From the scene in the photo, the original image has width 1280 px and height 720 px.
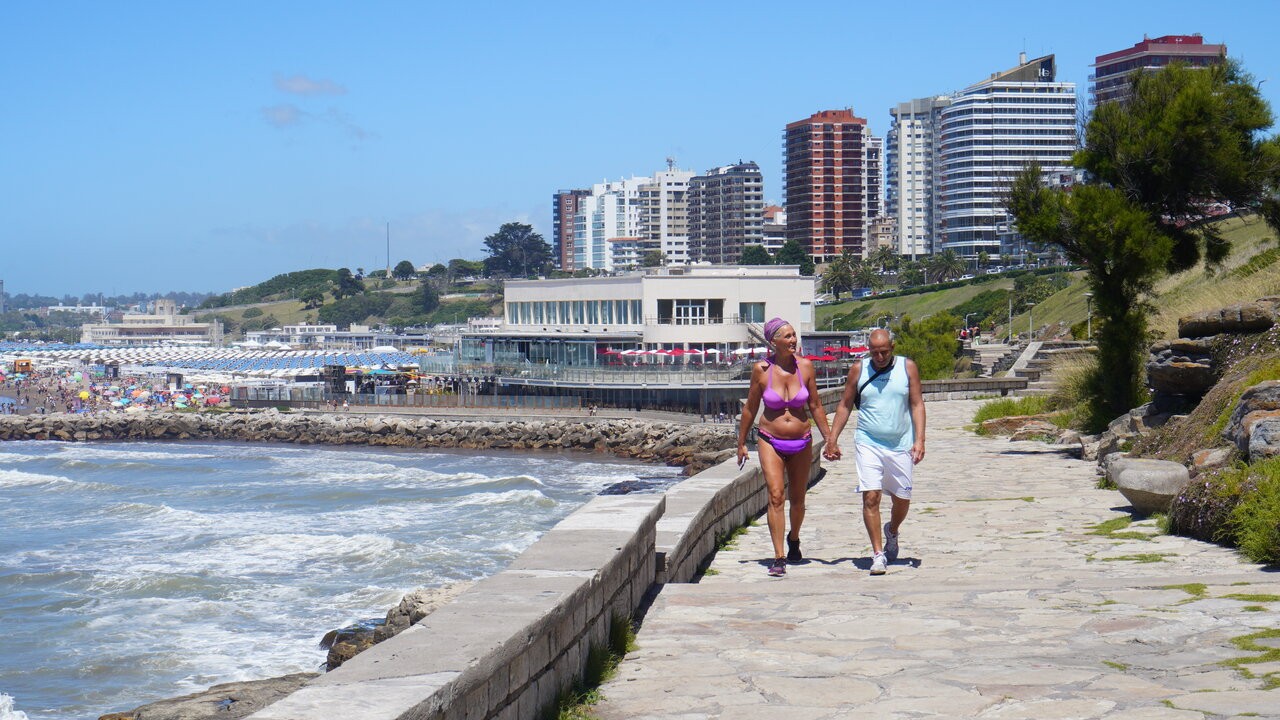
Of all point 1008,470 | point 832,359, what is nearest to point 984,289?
point 832,359

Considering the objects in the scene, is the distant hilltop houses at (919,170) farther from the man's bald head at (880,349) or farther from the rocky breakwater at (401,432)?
the man's bald head at (880,349)

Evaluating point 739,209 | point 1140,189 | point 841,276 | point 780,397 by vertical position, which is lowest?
point 780,397

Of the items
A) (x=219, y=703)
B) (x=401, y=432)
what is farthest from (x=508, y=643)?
(x=401, y=432)

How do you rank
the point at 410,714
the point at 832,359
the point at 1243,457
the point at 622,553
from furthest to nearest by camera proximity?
1. the point at 832,359
2. the point at 1243,457
3. the point at 622,553
4. the point at 410,714

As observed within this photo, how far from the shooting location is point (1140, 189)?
16391 millimetres

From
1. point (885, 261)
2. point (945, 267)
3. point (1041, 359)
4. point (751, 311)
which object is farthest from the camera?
point (885, 261)

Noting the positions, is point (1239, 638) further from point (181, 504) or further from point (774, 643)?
point (181, 504)

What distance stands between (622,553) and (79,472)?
42.7 meters

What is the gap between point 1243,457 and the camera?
898 centimetres

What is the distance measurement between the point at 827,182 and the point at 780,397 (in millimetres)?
180191

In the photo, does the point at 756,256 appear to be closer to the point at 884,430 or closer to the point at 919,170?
the point at 919,170

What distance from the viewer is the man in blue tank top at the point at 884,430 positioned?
808 centimetres

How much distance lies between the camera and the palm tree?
126m

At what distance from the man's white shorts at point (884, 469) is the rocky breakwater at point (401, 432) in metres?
30.0
